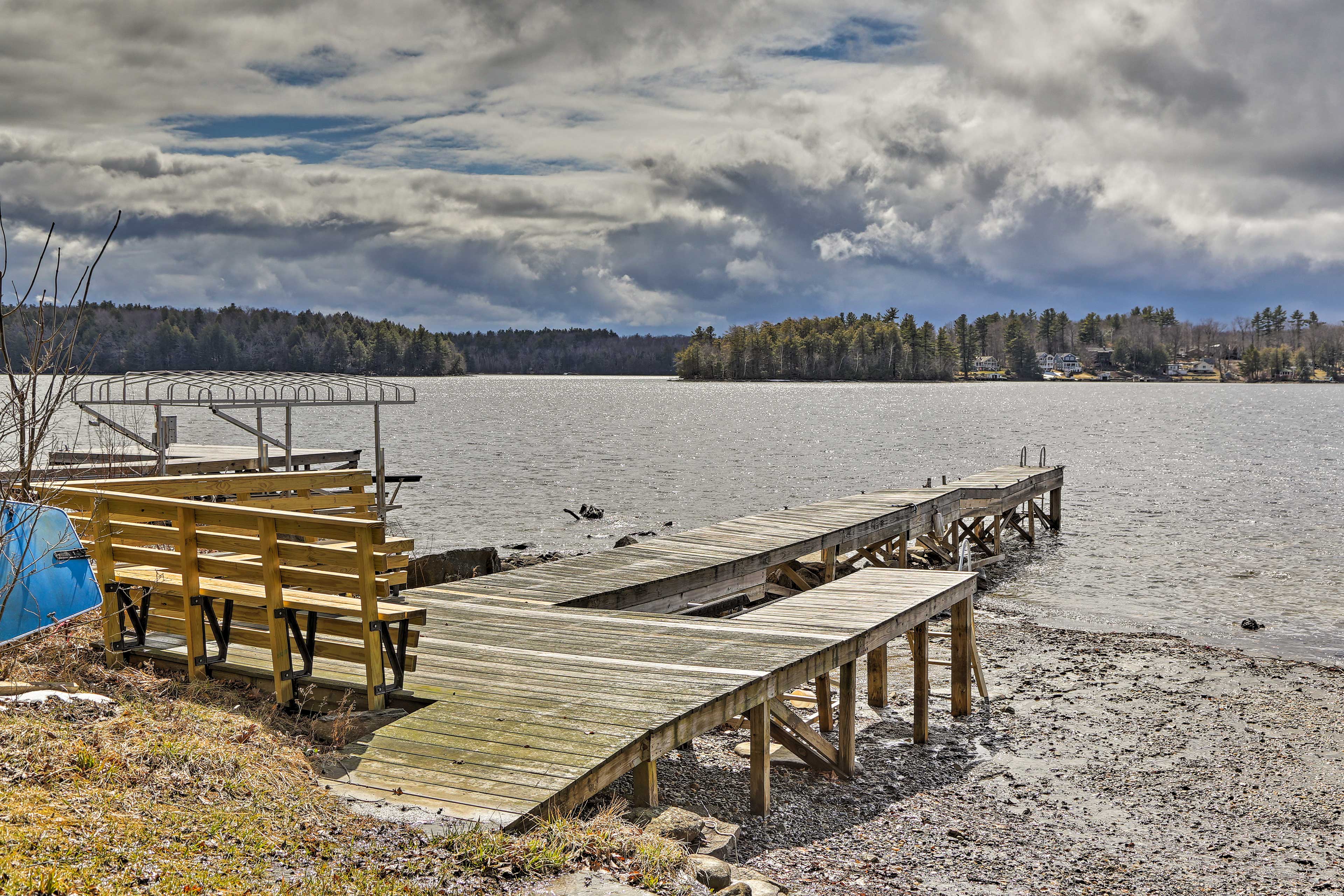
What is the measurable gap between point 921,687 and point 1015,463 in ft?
154

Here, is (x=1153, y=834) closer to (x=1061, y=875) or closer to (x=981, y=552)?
(x=1061, y=875)

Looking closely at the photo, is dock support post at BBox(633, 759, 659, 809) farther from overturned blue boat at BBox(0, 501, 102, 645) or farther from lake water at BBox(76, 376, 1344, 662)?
lake water at BBox(76, 376, 1344, 662)

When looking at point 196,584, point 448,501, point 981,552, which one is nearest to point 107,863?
point 196,584

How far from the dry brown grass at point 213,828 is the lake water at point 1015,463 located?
15.9 metres

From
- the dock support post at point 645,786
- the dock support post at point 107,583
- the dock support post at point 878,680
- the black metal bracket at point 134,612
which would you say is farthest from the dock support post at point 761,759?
the dock support post at point 107,583

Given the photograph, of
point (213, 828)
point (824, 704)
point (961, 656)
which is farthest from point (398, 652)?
point (961, 656)

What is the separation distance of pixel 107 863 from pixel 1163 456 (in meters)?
67.1

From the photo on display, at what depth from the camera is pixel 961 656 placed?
11.9 meters

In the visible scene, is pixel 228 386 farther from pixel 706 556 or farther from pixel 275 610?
pixel 275 610

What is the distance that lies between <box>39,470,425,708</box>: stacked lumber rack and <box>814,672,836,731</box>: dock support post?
4.30 m

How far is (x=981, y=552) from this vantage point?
86.3 ft

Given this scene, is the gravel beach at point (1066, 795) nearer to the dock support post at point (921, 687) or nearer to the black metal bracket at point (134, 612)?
the dock support post at point (921, 687)

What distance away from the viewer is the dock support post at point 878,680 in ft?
39.1

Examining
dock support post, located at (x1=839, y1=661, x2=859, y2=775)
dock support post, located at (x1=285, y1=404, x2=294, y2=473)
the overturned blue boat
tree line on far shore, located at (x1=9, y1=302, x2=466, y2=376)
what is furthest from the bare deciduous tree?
tree line on far shore, located at (x1=9, y1=302, x2=466, y2=376)
